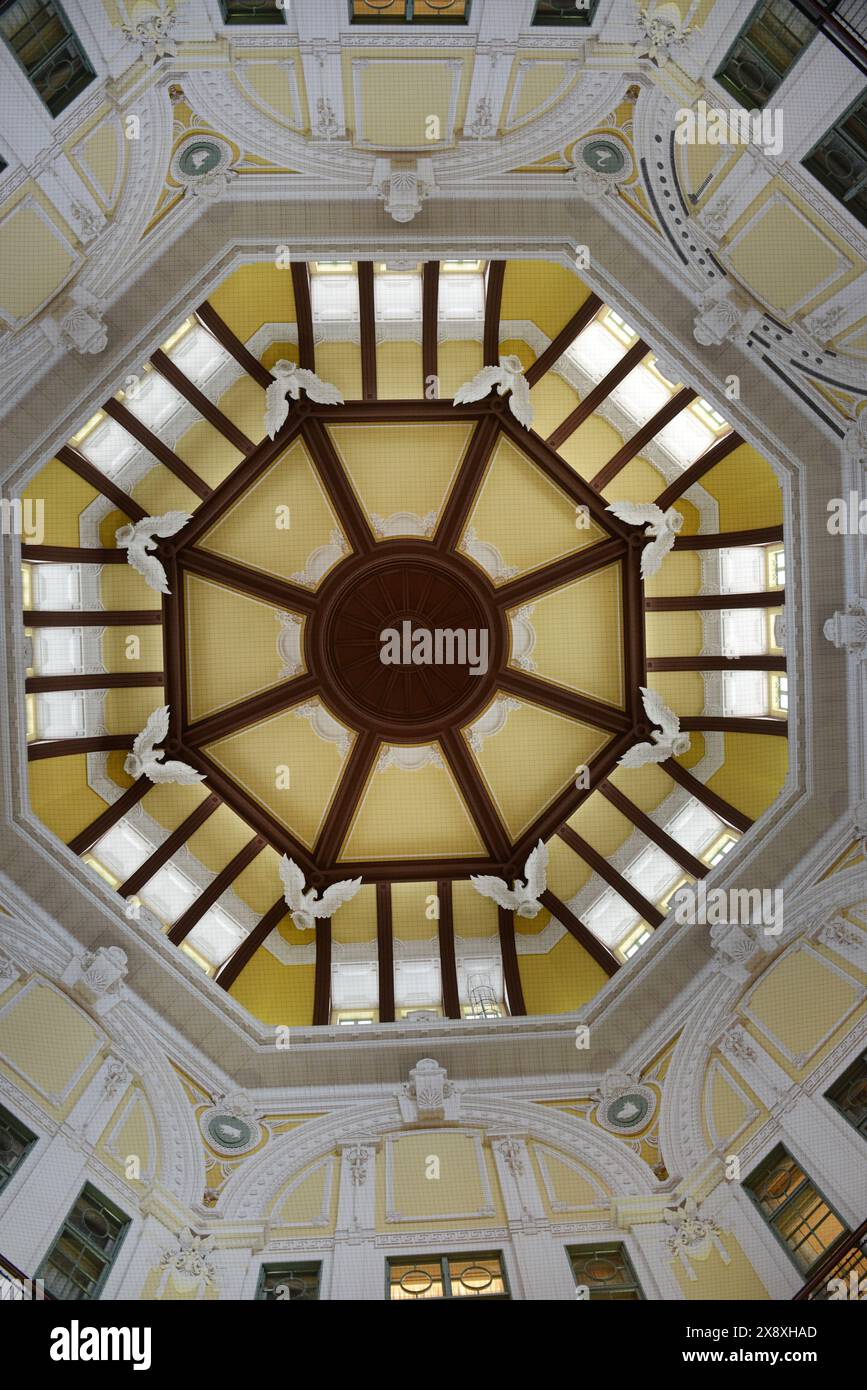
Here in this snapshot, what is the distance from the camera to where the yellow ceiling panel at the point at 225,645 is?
71.0 feet

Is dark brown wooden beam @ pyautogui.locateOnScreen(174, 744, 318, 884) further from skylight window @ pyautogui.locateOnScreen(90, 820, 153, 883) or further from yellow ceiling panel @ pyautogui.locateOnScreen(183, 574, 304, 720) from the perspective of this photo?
skylight window @ pyautogui.locateOnScreen(90, 820, 153, 883)

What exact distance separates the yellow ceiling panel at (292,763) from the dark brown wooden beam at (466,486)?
→ 4765 millimetres

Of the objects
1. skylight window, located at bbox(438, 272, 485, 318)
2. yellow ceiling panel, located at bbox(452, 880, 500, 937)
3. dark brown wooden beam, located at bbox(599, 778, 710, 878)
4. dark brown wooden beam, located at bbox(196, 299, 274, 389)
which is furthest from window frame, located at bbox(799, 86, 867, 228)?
yellow ceiling panel, located at bbox(452, 880, 500, 937)

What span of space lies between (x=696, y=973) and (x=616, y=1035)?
1.84 meters

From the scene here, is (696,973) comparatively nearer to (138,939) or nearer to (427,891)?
(427,891)

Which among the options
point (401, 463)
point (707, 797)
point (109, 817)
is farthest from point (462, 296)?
point (109, 817)

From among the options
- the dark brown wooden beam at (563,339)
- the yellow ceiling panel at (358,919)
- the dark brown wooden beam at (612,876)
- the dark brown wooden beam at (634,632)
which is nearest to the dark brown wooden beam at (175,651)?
the yellow ceiling panel at (358,919)

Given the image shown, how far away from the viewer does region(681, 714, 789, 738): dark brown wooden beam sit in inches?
733

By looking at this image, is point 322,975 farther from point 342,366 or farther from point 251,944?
point 342,366

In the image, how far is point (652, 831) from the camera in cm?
2048

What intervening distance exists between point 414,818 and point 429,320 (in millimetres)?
10581

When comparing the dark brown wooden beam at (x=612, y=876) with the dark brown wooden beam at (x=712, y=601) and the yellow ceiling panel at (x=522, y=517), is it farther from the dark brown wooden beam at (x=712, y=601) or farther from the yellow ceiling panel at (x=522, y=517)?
the yellow ceiling panel at (x=522, y=517)

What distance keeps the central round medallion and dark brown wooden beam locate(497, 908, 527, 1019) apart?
14.5 feet

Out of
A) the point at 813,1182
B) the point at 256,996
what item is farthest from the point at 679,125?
A: the point at 256,996
